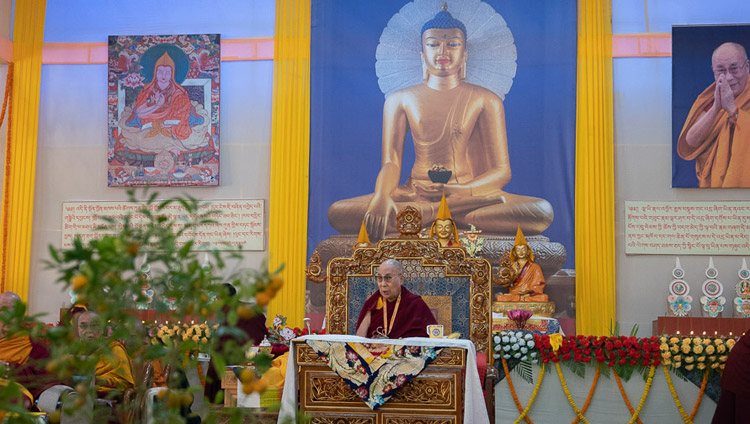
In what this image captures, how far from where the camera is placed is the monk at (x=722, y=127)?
8859 millimetres

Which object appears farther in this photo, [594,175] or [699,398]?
[594,175]

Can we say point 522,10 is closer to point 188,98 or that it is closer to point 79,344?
point 188,98

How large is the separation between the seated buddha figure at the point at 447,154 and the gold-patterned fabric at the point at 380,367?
14.9 ft

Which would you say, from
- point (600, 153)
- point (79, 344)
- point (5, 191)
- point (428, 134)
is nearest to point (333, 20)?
point (428, 134)

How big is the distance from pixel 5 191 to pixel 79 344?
30.7ft

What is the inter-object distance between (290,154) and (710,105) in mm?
4721

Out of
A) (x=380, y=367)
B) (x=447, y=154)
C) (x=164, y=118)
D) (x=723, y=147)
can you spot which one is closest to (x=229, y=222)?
(x=164, y=118)

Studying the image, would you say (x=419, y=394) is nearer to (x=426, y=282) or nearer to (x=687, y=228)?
(x=426, y=282)

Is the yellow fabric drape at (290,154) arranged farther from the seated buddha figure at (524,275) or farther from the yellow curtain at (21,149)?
the yellow curtain at (21,149)

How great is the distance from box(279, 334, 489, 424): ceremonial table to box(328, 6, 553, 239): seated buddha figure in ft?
14.7

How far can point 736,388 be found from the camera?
17.4 ft

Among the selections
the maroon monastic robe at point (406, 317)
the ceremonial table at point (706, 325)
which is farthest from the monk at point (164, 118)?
the ceremonial table at point (706, 325)

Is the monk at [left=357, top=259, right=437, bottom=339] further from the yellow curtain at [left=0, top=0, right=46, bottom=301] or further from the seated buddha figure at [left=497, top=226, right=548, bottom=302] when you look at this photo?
the yellow curtain at [left=0, top=0, right=46, bottom=301]

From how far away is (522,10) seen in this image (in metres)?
9.34
